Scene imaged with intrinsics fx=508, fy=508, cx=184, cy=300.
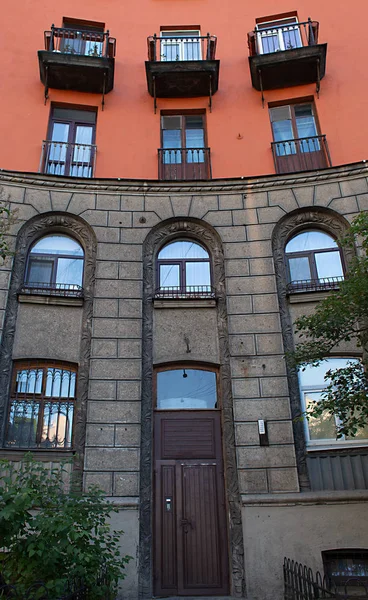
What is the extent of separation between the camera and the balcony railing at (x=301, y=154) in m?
14.6

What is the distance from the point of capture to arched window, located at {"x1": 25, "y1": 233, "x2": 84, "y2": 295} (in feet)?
43.7

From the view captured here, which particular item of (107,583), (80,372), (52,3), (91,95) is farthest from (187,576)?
(52,3)

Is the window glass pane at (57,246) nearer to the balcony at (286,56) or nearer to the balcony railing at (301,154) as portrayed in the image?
the balcony railing at (301,154)

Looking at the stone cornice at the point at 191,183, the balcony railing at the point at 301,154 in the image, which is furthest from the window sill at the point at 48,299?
the balcony railing at the point at 301,154

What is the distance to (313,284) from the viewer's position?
13.3 m

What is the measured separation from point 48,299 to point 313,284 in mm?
6820

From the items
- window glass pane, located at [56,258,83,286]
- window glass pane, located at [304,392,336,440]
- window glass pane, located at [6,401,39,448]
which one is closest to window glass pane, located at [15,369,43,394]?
window glass pane, located at [6,401,39,448]

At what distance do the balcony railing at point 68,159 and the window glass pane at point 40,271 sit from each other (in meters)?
2.69

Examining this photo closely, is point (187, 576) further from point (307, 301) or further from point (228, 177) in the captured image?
point (228, 177)

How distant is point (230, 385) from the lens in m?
12.1

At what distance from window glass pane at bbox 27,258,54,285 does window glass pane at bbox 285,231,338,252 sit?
6.48 metres

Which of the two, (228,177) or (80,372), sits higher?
(228,177)

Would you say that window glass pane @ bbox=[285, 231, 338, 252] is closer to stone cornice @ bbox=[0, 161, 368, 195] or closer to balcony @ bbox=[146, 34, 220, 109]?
stone cornice @ bbox=[0, 161, 368, 195]

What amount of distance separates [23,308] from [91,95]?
7521 mm
